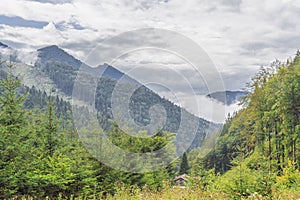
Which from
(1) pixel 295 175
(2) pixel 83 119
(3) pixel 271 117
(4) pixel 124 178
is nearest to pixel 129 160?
(4) pixel 124 178

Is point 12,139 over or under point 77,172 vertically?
over

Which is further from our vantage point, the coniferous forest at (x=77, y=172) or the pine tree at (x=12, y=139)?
the pine tree at (x=12, y=139)

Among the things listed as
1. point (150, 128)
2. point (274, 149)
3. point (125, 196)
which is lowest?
point (274, 149)

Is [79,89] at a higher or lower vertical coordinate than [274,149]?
higher

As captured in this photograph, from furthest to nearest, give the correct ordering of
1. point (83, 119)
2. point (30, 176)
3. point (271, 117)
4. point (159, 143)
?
1. point (271, 117)
2. point (159, 143)
3. point (83, 119)
4. point (30, 176)

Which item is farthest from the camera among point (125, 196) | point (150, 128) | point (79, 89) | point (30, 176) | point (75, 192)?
point (150, 128)

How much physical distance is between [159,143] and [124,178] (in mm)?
2667

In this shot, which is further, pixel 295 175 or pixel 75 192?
pixel 295 175

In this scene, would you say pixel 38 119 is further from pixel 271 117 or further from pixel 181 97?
pixel 271 117

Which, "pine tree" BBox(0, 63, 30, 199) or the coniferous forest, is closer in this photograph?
the coniferous forest

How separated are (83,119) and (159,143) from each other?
4983 millimetres

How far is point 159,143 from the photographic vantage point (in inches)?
669

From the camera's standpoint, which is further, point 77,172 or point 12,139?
point 77,172

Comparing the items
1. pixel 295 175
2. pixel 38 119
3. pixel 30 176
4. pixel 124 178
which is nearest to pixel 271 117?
pixel 295 175
